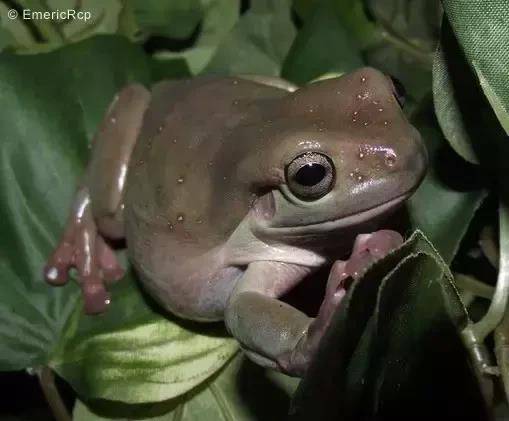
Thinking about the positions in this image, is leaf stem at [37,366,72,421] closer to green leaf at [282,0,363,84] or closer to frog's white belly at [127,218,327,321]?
frog's white belly at [127,218,327,321]

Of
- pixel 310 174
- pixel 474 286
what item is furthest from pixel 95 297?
pixel 474 286

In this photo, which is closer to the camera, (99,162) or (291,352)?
(291,352)

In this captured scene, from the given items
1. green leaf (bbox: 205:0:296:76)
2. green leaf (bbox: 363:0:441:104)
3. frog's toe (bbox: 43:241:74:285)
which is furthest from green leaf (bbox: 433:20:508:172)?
frog's toe (bbox: 43:241:74:285)

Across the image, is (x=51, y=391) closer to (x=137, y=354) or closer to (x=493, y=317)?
(x=137, y=354)

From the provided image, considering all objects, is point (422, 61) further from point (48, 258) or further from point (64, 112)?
point (48, 258)

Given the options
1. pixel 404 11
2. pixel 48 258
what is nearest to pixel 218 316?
pixel 48 258

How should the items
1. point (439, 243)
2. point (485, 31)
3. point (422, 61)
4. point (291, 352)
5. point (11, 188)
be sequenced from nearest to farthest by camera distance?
point (485, 31)
point (291, 352)
point (439, 243)
point (11, 188)
point (422, 61)
